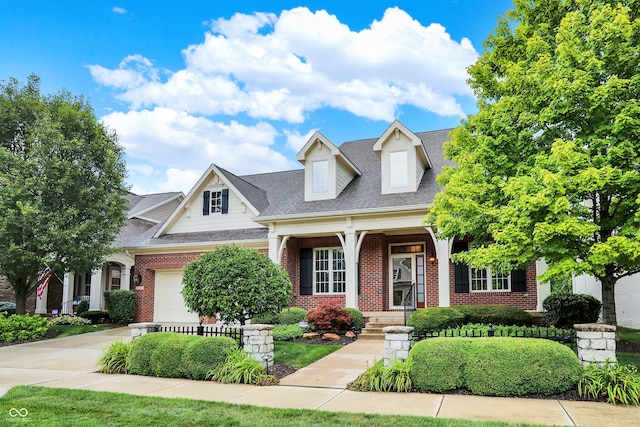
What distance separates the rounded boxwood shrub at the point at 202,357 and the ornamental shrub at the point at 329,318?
465 centimetres

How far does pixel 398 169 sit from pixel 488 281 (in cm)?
488

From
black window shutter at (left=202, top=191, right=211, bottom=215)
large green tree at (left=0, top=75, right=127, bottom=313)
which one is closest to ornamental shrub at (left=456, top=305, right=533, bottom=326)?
black window shutter at (left=202, top=191, right=211, bottom=215)

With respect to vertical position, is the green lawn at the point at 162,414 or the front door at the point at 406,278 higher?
the front door at the point at 406,278

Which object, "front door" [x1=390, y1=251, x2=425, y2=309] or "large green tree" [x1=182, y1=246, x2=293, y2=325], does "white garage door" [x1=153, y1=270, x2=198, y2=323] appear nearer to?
"front door" [x1=390, y1=251, x2=425, y2=309]

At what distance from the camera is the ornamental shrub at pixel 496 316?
13.2m

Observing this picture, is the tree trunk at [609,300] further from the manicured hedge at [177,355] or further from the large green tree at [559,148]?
the manicured hedge at [177,355]

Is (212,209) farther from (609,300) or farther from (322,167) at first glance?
(609,300)

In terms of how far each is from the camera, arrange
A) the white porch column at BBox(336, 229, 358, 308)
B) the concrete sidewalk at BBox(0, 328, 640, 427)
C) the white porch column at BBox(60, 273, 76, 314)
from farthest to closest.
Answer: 1. the white porch column at BBox(60, 273, 76, 314)
2. the white porch column at BBox(336, 229, 358, 308)
3. the concrete sidewalk at BBox(0, 328, 640, 427)

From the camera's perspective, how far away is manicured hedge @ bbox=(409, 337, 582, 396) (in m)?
7.48

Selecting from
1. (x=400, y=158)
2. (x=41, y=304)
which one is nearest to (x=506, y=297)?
(x=400, y=158)

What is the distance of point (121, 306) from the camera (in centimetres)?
1994

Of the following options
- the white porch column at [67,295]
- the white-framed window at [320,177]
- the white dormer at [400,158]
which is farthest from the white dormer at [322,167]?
the white porch column at [67,295]

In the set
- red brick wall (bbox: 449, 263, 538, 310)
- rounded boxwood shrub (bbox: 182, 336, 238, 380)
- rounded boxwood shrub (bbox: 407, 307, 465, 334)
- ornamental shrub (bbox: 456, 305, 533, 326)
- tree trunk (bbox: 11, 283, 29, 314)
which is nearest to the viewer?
rounded boxwood shrub (bbox: 182, 336, 238, 380)

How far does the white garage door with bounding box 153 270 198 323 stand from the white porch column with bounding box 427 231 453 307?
1006 cm
